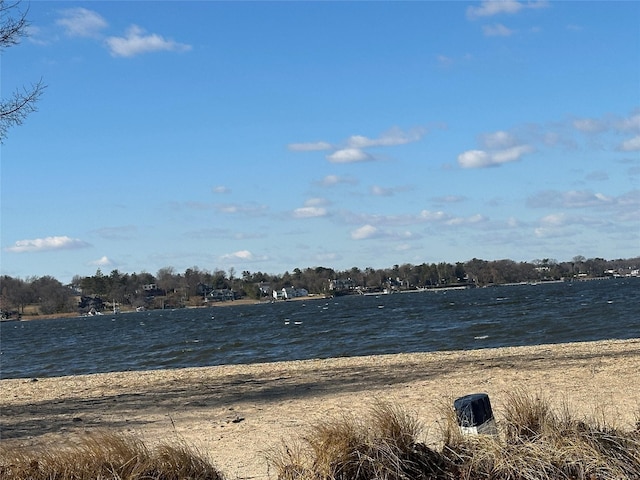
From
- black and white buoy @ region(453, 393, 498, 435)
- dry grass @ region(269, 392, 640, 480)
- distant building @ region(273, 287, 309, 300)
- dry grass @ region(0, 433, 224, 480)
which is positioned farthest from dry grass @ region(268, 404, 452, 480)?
distant building @ region(273, 287, 309, 300)

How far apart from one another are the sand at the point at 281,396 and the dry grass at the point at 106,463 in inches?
39.9

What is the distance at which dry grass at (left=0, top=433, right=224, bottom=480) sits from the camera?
512 cm

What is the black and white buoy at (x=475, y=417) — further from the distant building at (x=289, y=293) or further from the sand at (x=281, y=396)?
the distant building at (x=289, y=293)

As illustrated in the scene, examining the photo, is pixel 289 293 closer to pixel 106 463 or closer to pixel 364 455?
pixel 106 463

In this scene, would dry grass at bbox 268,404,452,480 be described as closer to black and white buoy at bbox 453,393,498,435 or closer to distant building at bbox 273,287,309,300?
black and white buoy at bbox 453,393,498,435

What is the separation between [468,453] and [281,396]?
7.22 metres

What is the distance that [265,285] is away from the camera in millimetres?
186125

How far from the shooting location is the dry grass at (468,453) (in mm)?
4973

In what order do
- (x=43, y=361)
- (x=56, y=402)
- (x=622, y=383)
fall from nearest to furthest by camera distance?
1. (x=622, y=383)
2. (x=56, y=402)
3. (x=43, y=361)

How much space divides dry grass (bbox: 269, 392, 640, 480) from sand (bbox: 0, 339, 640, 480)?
402 mm

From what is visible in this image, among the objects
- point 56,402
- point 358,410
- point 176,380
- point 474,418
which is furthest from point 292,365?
point 474,418

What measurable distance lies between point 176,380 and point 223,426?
22.0 ft

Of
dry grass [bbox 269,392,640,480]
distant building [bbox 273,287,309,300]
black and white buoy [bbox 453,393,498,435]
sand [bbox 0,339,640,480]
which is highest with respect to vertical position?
distant building [bbox 273,287,309,300]

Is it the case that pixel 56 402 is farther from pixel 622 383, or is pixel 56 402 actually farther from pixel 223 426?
pixel 622 383
